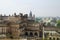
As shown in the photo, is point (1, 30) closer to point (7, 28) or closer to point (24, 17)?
point (7, 28)

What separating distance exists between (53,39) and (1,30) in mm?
2968

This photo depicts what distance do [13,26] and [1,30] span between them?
28.3 inches

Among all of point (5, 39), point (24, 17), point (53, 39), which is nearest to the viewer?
point (5, 39)

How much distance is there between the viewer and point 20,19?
1338cm

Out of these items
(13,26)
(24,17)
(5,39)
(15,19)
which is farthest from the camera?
(24,17)

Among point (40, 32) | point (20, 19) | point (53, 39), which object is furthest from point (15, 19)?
point (53, 39)

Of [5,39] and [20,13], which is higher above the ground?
[20,13]

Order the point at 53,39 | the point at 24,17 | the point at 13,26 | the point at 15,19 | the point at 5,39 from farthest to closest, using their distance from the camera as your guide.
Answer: the point at 24,17
the point at 15,19
the point at 13,26
the point at 53,39
the point at 5,39

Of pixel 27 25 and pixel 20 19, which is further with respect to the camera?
pixel 20 19

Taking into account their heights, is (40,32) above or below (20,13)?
below

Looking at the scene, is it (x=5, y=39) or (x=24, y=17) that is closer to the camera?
(x=5, y=39)

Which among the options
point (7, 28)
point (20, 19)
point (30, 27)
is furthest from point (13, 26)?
point (20, 19)

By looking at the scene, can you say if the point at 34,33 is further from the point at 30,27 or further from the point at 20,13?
the point at 20,13

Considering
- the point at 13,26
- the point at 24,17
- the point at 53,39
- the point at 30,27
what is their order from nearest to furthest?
the point at 53,39, the point at 13,26, the point at 30,27, the point at 24,17
